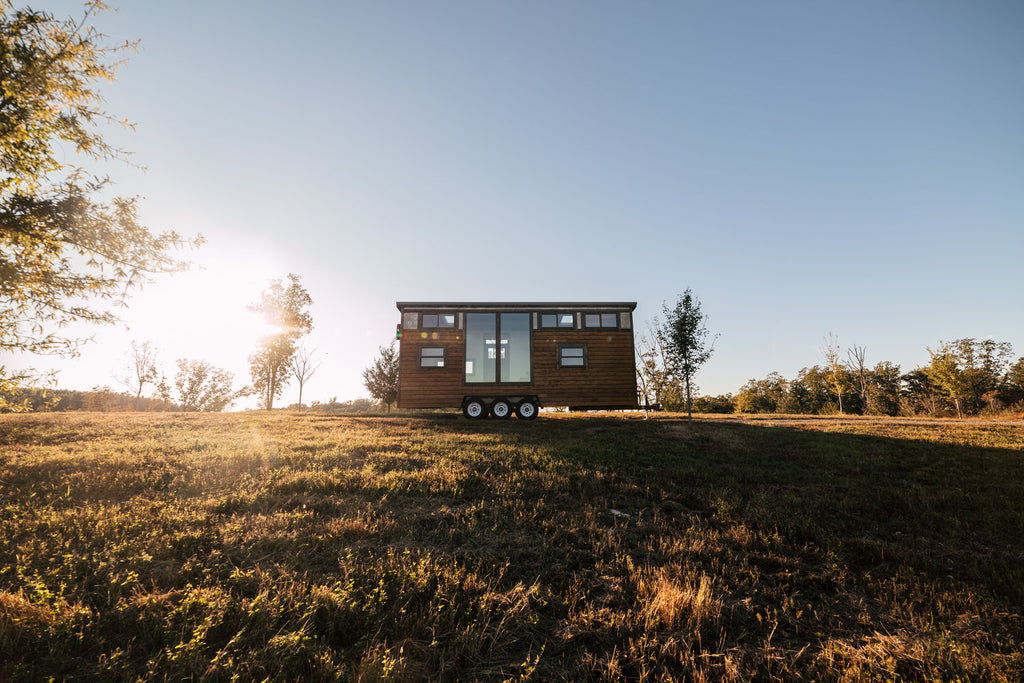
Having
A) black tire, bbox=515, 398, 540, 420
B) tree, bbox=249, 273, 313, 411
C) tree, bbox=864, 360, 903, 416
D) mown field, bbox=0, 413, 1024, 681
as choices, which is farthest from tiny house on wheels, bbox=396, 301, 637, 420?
tree, bbox=864, 360, 903, 416

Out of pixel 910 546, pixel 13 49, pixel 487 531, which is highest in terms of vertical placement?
pixel 13 49

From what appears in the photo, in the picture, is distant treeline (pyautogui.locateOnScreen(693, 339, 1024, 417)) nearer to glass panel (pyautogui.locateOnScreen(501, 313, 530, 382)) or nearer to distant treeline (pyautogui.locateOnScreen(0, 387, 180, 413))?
glass panel (pyautogui.locateOnScreen(501, 313, 530, 382))

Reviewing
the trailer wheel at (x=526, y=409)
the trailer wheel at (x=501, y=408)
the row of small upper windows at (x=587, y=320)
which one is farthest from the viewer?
the row of small upper windows at (x=587, y=320)

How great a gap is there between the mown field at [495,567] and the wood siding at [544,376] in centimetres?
925

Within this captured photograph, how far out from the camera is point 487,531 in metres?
5.73

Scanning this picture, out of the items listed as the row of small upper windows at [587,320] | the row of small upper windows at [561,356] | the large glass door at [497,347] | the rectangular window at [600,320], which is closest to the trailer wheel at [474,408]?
the large glass door at [497,347]

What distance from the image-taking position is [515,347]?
19.8m

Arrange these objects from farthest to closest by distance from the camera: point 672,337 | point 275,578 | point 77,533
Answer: point 672,337, point 77,533, point 275,578

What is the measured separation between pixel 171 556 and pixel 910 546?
10250mm

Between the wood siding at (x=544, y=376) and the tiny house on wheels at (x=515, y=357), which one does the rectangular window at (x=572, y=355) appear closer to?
the tiny house on wheels at (x=515, y=357)

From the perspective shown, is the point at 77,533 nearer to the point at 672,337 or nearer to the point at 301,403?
the point at 672,337

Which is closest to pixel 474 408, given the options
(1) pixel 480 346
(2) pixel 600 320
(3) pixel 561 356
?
(1) pixel 480 346

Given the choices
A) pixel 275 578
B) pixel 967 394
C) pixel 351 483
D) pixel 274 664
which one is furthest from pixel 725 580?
pixel 967 394

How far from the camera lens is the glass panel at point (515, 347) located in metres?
19.5
